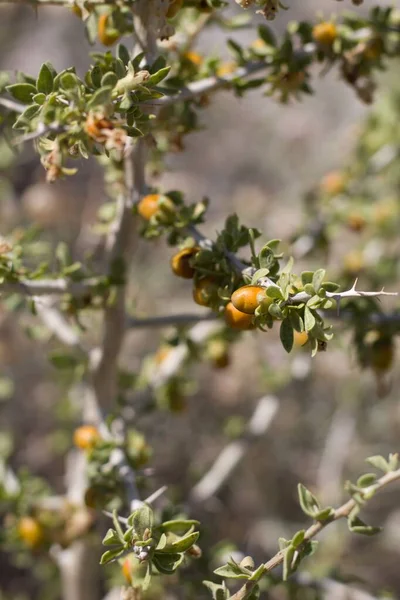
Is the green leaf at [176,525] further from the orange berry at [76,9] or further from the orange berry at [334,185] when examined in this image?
the orange berry at [334,185]

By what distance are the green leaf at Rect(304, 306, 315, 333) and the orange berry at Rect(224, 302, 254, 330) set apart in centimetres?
12

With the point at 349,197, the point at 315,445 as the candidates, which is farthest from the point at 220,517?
the point at 349,197

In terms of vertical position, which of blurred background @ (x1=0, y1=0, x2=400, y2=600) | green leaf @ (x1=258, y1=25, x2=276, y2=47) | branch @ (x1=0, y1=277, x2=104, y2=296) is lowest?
blurred background @ (x1=0, y1=0, x2=400, y2=600)

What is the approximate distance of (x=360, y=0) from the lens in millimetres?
1417

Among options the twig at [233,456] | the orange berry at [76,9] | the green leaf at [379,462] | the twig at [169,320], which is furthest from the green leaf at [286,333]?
the twig at [233,456]

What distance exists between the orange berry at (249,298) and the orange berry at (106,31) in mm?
720

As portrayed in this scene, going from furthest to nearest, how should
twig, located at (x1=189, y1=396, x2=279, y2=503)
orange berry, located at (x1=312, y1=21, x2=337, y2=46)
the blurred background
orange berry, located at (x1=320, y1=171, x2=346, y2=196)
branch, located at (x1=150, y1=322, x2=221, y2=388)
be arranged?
the blurred background
orange berry, located at (x1=320, y1=171, x2=346, y2=196)
twig, located at (x1=189, y1=396, x2=279, y2=503)
branch, located at (x1=150, y1=322, x2=221, y2=388)
orange berry, located at (x1=312, y1=21, x2=337, y2=46)

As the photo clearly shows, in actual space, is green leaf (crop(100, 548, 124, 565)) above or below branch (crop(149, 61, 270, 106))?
below

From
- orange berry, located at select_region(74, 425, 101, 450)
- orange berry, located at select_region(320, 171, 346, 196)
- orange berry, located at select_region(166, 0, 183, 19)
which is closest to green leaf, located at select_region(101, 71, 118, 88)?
orange berry, located at select_region(166, 0, 183, 19)

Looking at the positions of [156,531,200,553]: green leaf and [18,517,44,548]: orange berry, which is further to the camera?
[18,517,44,548]: orange berry

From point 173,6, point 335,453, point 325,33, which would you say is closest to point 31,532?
point 173,6

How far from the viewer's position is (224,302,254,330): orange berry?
1.18m

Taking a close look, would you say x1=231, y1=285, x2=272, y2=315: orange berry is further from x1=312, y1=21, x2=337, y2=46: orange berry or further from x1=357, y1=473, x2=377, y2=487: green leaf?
x1=312, y1=21, x2=337, y2=46: orange berry

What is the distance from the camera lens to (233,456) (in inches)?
99.0
